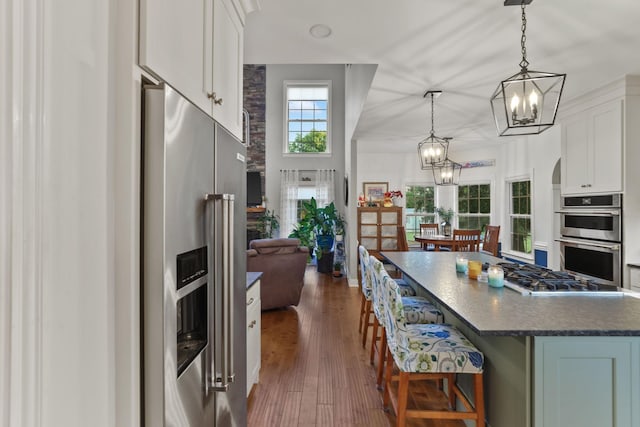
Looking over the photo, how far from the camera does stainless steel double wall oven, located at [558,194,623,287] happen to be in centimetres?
303

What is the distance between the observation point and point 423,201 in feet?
24.6

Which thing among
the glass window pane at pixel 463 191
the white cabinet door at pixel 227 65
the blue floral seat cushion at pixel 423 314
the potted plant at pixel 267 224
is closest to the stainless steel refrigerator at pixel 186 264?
the white cabinet door at pixel 227 65

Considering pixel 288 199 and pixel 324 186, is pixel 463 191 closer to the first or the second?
pixel 324 186

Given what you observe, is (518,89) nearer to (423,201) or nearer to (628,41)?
(628,41)

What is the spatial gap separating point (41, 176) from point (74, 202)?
96 mm

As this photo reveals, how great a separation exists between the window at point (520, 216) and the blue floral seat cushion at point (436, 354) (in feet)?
16.1

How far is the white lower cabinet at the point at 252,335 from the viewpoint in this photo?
7.02ft

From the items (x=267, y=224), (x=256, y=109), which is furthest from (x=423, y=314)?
(x=256, y=109)

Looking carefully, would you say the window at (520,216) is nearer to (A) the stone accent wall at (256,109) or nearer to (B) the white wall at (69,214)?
(A) the stone accent wall at (256,109)

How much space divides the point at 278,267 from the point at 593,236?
3.43 m

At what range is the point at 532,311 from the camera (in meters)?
1.46

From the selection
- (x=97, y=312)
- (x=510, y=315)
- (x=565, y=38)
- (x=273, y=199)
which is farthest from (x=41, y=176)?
(x=273, y=199)

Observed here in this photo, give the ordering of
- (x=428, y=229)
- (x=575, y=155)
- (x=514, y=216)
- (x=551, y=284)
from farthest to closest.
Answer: (x=428, y=229) < (x=514, y=216) < (x=575, y=155) < (x=551, y=284)

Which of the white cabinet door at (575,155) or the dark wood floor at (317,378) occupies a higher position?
the white cabinet door at (575,155)
